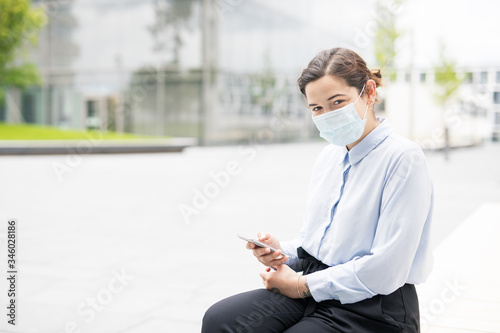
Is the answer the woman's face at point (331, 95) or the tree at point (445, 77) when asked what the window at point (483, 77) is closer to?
the tree at point (445, 77)

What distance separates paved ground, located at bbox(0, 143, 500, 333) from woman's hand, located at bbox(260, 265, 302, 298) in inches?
65.5

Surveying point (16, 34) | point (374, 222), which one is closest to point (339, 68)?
point (374, 222)

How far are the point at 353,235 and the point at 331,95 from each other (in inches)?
21.1

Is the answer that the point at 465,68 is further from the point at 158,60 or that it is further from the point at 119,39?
the point at 119,39

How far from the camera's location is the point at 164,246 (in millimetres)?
6332

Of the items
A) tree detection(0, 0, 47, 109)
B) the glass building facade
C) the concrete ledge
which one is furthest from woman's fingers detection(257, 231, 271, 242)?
the glass building facade

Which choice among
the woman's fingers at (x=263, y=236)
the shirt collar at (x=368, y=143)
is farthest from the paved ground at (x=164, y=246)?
the shirt collar at (x=368, y=143)

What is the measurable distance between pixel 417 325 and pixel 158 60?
29399 mm

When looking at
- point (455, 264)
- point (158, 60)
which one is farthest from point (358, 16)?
point (455, 264)

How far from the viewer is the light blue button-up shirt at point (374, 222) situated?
196 cm

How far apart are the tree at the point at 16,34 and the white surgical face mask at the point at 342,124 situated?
79.2 feet

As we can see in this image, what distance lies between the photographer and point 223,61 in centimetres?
3061

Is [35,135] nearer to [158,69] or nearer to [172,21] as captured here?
[158,69]

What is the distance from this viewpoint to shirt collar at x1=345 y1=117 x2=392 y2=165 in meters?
2.15
